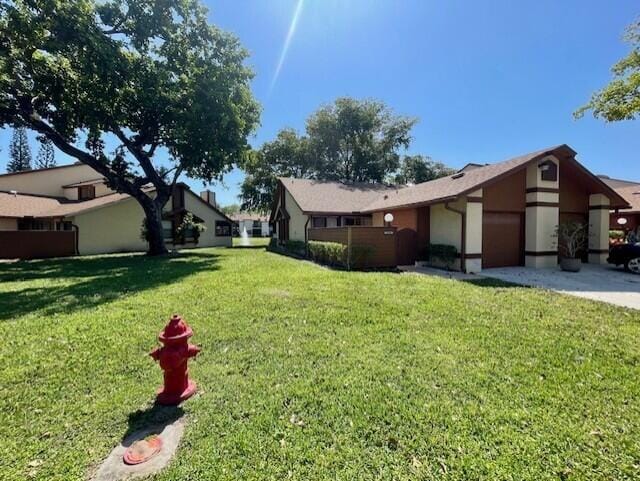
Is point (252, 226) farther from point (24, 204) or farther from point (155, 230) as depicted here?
point (155, 230)

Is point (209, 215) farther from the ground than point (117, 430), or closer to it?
farther from the ground

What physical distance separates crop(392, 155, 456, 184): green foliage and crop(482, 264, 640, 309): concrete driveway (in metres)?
25.1

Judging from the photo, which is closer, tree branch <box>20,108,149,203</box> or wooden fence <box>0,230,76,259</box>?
tree branch <box>20,108,149,203</box>

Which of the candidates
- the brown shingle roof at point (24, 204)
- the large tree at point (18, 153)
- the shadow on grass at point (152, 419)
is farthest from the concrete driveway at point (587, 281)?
the large tree at point (18, 153)

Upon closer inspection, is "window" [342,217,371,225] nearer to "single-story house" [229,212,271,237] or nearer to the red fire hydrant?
the red fire hydrant

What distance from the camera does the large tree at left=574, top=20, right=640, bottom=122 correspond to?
13398mm

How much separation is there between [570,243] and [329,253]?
402 inches

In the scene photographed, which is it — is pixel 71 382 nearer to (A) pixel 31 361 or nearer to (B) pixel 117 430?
(A) pixel 31 361

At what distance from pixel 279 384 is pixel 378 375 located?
119cm

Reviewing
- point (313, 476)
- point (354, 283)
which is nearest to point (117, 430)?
point (313, 476)

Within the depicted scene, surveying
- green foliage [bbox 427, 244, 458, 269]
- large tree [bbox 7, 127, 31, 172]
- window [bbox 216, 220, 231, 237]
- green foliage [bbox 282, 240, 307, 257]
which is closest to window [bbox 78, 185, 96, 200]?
window [bbox 216, 220, 231, 237]

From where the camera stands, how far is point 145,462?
238 cm

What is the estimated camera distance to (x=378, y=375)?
3.71 m

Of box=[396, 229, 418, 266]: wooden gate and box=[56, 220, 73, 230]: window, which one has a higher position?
box=[56, 220, 73, 230]: window
